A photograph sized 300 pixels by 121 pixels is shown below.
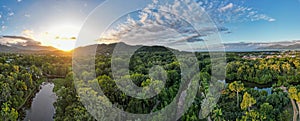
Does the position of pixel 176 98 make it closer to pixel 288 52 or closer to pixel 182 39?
pixel 182 39

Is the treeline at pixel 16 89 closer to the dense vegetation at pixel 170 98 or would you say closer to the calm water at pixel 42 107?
the dense vegetation at pixel 170 98

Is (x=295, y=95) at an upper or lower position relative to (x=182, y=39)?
lower

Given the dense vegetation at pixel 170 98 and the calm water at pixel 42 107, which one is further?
the calm water at pixel 42 107

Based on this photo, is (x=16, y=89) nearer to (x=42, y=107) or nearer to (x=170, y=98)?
(x=42, y=107)

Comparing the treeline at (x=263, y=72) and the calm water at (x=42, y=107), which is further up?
the treeline at (x=263, y=72)

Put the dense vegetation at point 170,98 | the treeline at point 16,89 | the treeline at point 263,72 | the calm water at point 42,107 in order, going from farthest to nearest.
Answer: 1. the treeline at point 263,72
2. the calm water at point 42,107
3. the treeline at point 16,89
4. the dense vegetation at point 170,98

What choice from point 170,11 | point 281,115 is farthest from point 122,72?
point 281,115

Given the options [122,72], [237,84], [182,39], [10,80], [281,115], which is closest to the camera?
[182,39]

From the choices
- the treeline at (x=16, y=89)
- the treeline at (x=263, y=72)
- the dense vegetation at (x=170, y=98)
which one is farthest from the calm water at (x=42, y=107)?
the treeline at (x=263, y=72)

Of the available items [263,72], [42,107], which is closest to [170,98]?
[42,107]
